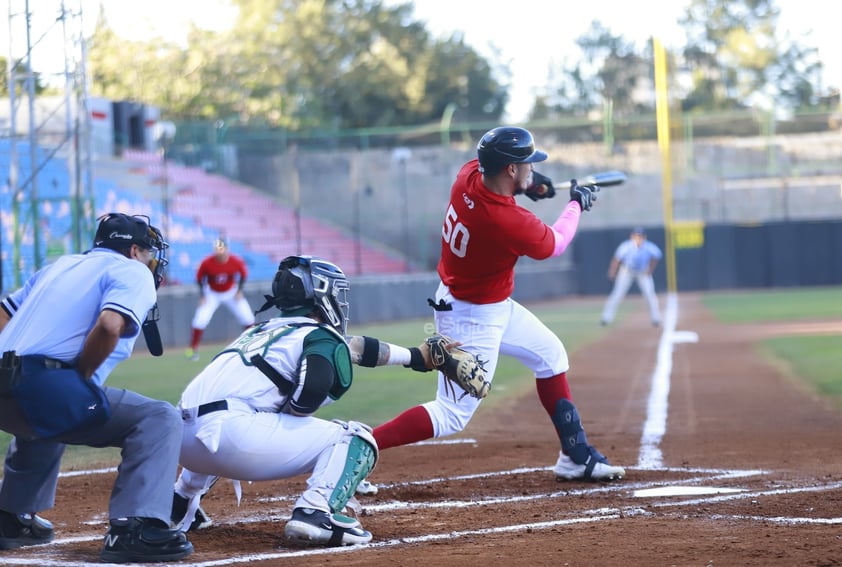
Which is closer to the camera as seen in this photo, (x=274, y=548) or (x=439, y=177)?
(x=274, y=548)

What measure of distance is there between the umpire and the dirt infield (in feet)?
0.93

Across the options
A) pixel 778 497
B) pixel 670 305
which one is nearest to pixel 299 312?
pixel 778 497

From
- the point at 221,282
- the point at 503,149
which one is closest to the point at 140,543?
the point at 503,149

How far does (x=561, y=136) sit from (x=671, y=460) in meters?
34.4

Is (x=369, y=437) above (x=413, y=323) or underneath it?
above

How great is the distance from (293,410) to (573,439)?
2.35m

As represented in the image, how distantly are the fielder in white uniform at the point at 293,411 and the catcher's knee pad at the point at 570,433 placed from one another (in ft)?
6.40

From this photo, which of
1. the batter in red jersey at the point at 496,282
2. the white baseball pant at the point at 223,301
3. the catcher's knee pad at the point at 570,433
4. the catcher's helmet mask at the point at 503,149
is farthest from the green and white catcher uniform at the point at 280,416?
the white baseball pant at the point at 223,301

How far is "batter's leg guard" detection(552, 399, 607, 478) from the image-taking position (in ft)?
22.5

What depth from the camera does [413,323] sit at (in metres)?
27.3

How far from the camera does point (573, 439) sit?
22.7 ft

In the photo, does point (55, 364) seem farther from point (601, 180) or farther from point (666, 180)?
point (666, 180)

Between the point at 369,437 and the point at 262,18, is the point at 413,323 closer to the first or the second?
the point at 369,437

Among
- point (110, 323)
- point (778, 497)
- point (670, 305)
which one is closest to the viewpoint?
point (110, 323)
